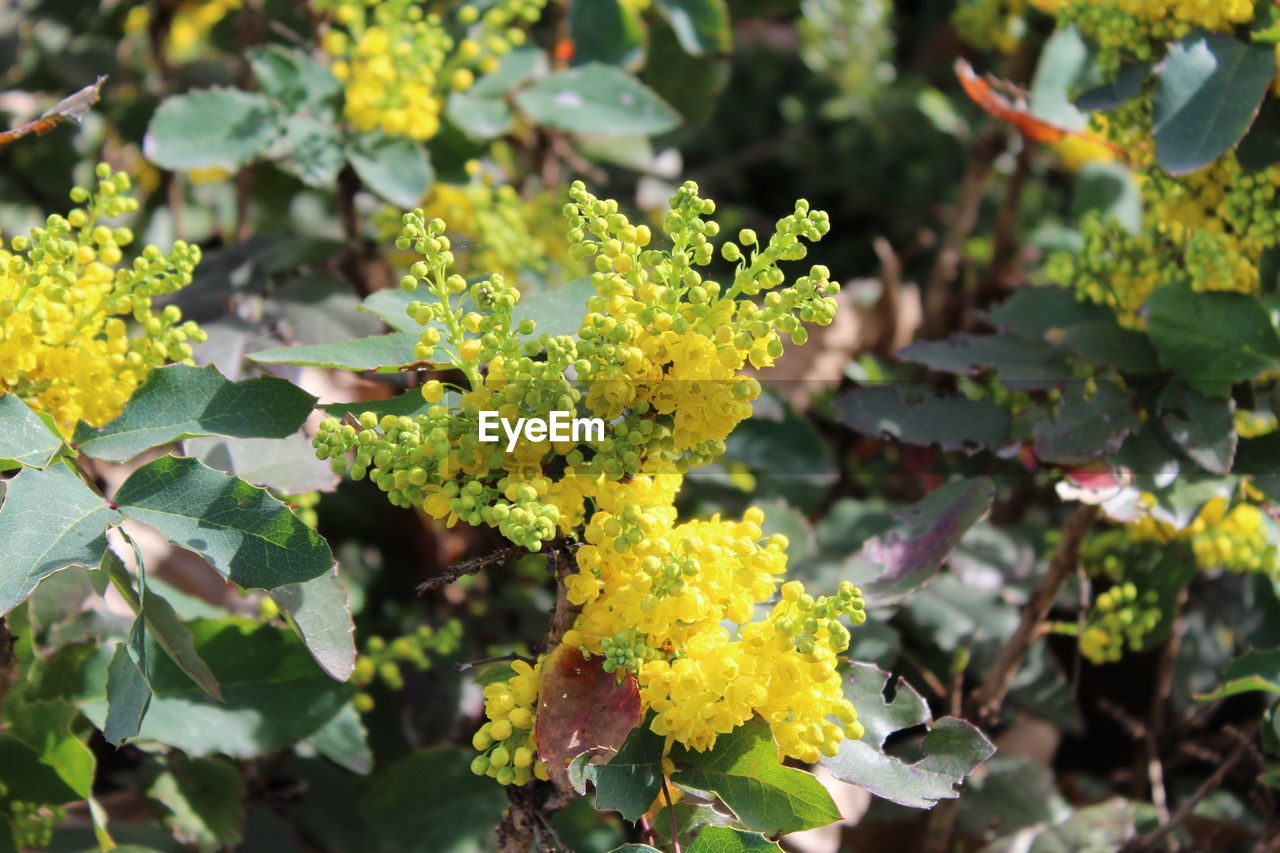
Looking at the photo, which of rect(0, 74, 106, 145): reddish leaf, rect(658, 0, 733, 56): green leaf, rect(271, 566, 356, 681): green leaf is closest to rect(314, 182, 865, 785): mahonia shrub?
rect(271, 566, 356, 681): green leaf

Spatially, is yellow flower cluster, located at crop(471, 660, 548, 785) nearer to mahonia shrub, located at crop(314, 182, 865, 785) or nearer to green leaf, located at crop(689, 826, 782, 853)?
mahonia shrub, located at crop(314, 182, 865, 785)

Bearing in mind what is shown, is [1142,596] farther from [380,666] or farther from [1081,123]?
[380,666]

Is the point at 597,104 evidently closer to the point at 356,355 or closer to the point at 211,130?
the point at 211,130

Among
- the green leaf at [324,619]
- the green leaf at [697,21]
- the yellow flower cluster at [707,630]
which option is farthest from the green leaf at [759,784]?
the green leaf at [697,21]

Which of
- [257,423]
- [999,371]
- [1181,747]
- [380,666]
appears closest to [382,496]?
[380,666]

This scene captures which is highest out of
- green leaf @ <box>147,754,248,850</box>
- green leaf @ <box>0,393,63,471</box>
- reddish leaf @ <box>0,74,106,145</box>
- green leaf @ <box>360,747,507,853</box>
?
reddish leaf @ <box>0,74,106,145</box>
